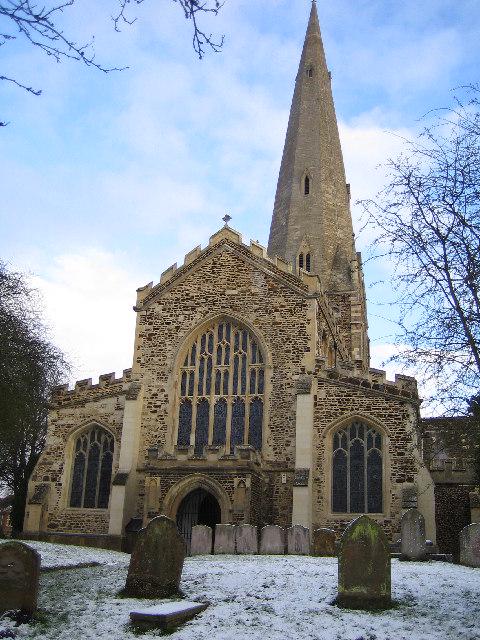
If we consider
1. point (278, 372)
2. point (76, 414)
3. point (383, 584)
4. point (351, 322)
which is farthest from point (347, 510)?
point (351, 322)

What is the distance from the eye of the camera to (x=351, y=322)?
114 feet

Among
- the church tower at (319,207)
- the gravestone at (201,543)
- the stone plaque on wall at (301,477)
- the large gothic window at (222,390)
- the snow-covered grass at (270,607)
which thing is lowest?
the snow-covered grass at (270,607)

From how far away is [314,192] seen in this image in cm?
3706

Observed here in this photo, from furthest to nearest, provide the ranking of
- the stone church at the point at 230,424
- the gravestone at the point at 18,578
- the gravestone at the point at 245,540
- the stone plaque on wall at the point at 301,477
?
1. the stone church at the point at 230,424
2. the stone plaque on wall at the point at 301,477
3. the gravestone at the point at 245,540
4. the gravestone at the point at 18,578

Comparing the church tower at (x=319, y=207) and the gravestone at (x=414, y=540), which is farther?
the church tower at (x=319, y=207)

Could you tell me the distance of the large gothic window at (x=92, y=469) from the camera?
23250 millimetres

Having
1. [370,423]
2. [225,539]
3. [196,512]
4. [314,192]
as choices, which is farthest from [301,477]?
[314,192]

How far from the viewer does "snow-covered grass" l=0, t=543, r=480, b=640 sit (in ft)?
29.0

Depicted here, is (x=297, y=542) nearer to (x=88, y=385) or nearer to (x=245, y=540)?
(x=245, y=540)

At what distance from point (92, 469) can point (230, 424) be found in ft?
16.0

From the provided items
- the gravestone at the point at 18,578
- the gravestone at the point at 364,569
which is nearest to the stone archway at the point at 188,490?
the gravestone at the point at 364,569

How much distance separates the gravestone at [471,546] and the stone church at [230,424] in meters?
5.59

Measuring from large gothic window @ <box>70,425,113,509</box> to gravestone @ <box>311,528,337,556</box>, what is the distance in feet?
28.8

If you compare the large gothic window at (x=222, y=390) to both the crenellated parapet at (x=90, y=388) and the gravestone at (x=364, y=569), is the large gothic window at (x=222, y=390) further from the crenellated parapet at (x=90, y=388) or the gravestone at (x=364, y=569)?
the gravestone at (x=364, y=569)
